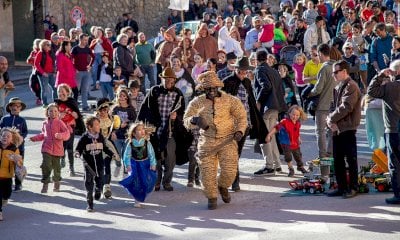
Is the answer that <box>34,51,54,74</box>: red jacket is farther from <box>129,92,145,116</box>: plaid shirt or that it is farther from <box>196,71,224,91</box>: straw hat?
<box>196,71,224,91</box>: straw hat

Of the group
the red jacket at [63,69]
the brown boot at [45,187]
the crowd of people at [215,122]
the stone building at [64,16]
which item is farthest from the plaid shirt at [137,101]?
the stone building at [64,16]

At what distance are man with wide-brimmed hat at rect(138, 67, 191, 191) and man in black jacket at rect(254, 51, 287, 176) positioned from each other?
1348 mm

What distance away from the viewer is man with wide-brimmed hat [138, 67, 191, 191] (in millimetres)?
16672

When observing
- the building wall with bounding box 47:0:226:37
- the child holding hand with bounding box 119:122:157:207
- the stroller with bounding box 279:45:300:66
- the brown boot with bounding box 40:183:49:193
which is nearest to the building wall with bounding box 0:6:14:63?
the building wall with bounding box 47:0:226:37

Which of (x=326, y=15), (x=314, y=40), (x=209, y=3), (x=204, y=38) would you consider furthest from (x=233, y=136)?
(x=209, y=3)

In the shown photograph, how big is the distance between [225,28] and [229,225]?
42.1 feet

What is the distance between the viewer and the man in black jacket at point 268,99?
17391mm

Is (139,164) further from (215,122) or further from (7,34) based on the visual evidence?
(7,34)

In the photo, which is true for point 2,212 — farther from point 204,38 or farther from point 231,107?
point 204,38

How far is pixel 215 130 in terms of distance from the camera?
1510 centimetres

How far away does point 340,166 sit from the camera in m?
15.4

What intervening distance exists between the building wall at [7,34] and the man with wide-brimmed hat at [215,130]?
23.2 metres

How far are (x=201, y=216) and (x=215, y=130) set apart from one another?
44.5 inches

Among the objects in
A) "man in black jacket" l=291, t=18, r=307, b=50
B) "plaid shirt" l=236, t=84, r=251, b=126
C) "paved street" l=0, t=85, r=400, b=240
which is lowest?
"paved street" l=0, t=85, r=400, b=240
